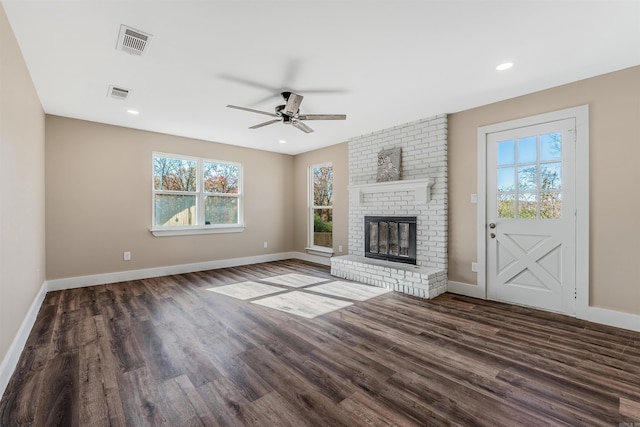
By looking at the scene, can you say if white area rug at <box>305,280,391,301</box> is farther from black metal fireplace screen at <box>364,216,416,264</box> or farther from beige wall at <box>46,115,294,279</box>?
beige wall at <box>46,115,294,279</box>

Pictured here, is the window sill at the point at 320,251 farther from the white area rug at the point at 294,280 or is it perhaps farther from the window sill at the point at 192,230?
the window sill at the point at 192,230

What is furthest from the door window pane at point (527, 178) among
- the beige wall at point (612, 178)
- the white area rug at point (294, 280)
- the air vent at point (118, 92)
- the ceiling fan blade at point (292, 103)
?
the air vent at point (118, 92)

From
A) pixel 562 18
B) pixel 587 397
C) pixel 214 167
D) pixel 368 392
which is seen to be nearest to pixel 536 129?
pixel 562 18

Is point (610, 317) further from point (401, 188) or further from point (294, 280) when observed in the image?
point (294, 280)

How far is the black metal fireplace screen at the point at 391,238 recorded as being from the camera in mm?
4395

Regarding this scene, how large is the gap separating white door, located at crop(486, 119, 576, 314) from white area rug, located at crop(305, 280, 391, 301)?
1495mm

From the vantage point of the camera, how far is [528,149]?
341 cm

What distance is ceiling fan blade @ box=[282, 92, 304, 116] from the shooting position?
3.14 m

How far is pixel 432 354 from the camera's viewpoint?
2295 mm

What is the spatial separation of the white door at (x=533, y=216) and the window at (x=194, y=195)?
4.66 metres

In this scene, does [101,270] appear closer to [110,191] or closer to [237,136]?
[110,191]

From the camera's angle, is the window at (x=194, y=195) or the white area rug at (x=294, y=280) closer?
the white area rug at (x=294, y=280)

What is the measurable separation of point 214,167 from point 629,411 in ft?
19.8

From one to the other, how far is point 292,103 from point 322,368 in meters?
2.65
